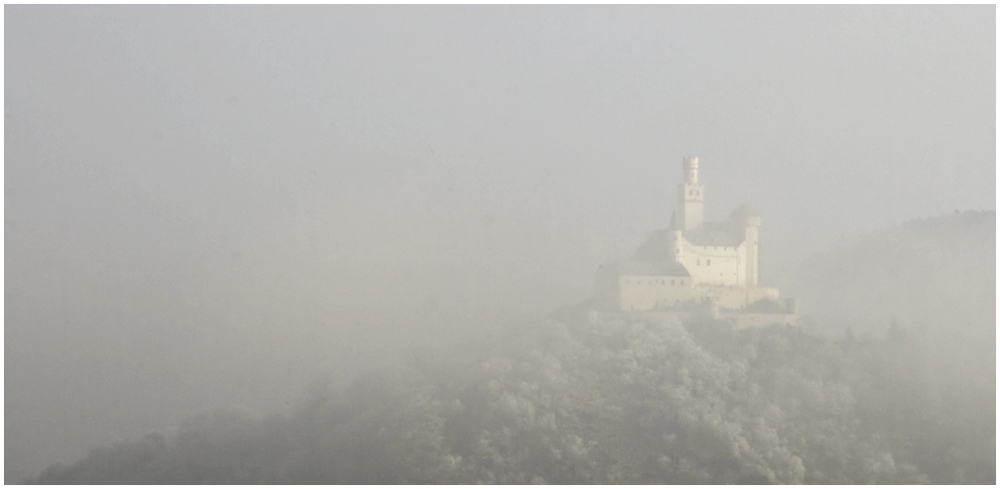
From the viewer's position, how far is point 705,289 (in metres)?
64.8

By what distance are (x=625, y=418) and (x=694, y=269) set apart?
42.7 ft

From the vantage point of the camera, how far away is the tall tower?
67.4 meters

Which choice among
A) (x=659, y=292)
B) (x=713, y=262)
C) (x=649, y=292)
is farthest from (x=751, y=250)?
(x=649, y=292)

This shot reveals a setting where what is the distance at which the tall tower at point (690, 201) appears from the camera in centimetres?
6744

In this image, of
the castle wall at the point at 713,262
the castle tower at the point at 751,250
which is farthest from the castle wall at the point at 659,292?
the castle tower at the point at 751,250

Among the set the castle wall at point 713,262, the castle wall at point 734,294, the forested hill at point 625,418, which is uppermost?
the castle wall at point 713,262

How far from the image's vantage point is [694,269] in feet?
215

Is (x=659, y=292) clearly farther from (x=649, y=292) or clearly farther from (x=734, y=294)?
(x=734, y=294)

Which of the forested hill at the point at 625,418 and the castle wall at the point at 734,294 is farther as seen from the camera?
the castle wall at the point at 734,294

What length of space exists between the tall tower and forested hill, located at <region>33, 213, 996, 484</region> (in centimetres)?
733

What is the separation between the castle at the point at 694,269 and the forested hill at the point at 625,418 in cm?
Answer: 167

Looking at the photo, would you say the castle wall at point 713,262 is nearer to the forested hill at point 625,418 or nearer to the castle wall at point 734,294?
the castle wall at point 734,294

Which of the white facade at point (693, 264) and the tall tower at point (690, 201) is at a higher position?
the tall tower at point (690, 201)

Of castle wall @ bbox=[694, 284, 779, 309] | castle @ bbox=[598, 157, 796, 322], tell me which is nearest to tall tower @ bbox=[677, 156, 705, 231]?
castle @ bbox=[598, 157, 796, 322]
